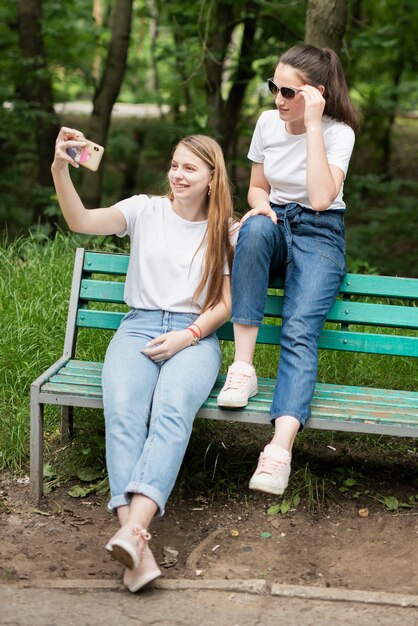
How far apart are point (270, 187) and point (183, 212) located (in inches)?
16.9

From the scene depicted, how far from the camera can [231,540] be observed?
3.21 m

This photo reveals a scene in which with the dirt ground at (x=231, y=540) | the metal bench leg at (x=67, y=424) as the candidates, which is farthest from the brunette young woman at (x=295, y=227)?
the metal bench leg at (x=67, y=424)

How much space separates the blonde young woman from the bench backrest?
0.28 metres

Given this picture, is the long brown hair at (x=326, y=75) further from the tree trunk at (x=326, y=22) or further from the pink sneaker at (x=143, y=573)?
the pink sneaker at (x=143, y=573)

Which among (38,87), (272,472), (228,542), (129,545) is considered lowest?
(228,542)

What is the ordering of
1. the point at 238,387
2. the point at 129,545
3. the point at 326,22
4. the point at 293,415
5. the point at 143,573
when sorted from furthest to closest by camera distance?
the point at 326,22, the point at 238,387, the point at 293,415, the point at 143,573, the point at 129,545

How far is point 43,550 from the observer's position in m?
3.07

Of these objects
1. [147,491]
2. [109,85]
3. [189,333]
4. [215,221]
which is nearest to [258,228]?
[215,221]

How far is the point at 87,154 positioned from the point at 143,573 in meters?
1.61

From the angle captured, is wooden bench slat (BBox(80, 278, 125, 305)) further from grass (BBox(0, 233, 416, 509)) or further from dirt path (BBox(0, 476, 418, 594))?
dirt path (BBox(0, 476, 418, 594))

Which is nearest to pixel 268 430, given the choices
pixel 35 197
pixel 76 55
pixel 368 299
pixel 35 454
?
pixel 35 454

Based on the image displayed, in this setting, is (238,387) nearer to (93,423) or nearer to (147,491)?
(147,491)

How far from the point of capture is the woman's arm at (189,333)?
3.23 metres

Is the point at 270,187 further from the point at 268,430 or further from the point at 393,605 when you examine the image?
the point at 393,605
